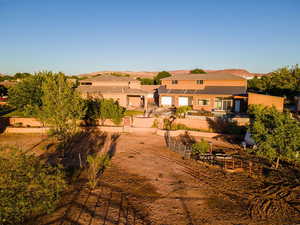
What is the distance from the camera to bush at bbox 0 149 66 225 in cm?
764

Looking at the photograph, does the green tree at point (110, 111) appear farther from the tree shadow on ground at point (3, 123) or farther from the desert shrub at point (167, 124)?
the tree shadow on ground at point (3, 123)

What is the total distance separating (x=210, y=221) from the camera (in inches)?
409

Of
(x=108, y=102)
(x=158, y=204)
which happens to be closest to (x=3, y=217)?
(x=158, y=204)

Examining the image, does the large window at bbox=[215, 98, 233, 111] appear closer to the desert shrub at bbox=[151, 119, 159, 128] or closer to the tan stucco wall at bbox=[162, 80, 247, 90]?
the tan stucco wall at bbox=[162, 80, 247, 90]

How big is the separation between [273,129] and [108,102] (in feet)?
67.7

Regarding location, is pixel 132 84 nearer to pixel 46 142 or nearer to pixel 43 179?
pixel 46 142

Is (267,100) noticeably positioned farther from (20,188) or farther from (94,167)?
(20,188)

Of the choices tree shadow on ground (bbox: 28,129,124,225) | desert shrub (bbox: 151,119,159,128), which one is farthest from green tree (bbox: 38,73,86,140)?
desert shrub (bbox: 151,119,159,128)

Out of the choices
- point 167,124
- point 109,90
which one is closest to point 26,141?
point 167,124

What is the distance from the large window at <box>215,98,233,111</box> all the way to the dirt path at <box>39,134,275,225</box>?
24032 mm

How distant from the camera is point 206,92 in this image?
134 feet

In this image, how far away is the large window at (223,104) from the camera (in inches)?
1523

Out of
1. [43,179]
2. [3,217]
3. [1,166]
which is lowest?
[3,217]

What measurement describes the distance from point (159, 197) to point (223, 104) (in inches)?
1204
